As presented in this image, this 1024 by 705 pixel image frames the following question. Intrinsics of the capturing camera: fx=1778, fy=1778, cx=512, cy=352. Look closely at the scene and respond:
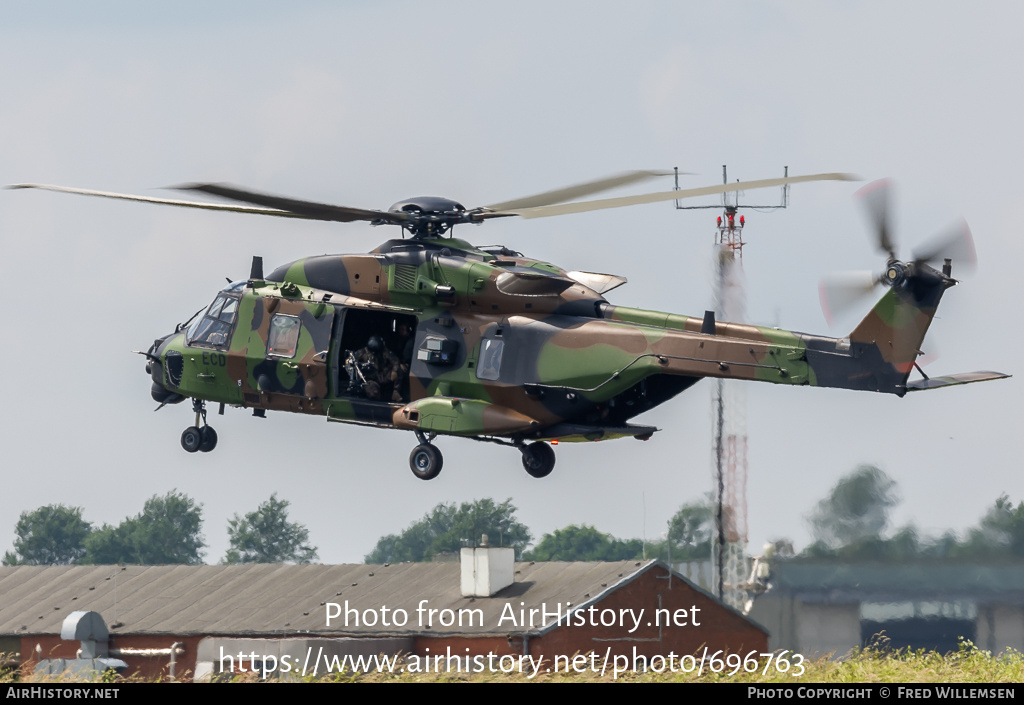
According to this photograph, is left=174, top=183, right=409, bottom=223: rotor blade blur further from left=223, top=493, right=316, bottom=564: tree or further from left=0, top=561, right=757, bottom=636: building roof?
left=223, top=493, right=316, bottom=564: tree

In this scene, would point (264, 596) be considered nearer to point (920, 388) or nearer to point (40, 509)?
point (920, 388)

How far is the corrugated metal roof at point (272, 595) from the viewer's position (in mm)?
53656

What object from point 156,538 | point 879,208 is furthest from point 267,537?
point 879,208

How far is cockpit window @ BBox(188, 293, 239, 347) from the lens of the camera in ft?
132

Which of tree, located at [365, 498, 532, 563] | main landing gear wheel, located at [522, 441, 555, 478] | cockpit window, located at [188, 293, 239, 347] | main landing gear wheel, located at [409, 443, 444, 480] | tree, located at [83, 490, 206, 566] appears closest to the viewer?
main landing gear wheel, located at [409, 443, 444, 480]

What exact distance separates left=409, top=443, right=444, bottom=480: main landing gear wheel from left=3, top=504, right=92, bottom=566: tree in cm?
9236

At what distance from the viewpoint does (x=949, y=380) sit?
1289 inches

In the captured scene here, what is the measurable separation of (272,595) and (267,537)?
169 feet

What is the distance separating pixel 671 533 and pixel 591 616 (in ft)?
40.7

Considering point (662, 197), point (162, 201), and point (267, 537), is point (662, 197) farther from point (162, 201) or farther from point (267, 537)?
point (267, 537)

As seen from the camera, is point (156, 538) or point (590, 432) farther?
point (156, 538)

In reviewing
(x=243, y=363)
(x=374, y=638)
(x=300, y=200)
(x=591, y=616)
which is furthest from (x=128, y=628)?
(x=300, y=200)

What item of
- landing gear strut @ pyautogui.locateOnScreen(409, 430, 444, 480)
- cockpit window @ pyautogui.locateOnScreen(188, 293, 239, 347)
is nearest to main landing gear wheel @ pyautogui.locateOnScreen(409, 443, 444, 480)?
landing gear strut @ pyautogui.locateOnScreen(409, 430, 444, 480)

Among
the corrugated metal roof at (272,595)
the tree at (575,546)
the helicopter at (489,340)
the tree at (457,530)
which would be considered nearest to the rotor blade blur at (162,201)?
the helicopter at (489,340)
